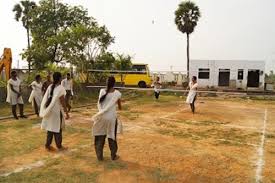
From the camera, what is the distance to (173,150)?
A: 8.36 metres

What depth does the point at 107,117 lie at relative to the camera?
7.28m

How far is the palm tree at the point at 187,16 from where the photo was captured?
39.0m

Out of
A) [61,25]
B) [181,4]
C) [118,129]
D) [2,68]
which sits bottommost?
[118,129]

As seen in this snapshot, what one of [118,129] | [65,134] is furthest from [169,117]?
[118,129]

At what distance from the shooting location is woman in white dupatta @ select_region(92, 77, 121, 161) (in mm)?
7277

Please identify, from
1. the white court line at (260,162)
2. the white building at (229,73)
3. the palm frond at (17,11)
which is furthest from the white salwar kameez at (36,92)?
the palm frond at (17,11)

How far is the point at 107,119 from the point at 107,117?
0.04 meters

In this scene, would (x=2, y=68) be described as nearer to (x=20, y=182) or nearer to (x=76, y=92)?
(x=76, y=92)

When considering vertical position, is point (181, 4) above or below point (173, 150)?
above

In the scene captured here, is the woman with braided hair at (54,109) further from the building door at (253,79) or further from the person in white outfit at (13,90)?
the building door at (253,79)

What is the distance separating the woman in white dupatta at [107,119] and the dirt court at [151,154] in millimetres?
341

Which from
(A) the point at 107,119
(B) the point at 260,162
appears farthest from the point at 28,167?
(B) the point at 260,162

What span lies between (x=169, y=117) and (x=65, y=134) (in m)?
5.08

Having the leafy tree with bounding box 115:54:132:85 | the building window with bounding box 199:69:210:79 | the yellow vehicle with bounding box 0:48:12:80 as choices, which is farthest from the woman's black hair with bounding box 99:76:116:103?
the building window with bounding box 199:69:210:79
